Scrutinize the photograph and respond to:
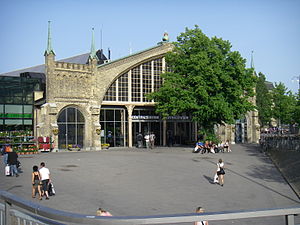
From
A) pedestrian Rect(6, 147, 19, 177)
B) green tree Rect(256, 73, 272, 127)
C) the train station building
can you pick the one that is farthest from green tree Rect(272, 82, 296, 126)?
pedestrian Rect(6, 147, 19, 177)

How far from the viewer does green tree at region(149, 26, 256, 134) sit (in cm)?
3506

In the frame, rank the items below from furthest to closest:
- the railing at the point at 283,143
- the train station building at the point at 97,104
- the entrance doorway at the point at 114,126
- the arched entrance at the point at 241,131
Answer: the arched entrance at the point at 241,131 → the entrance doorway at the point at 114,126 → the train station building at the point at 97,104 → the railing at the point at 283,143

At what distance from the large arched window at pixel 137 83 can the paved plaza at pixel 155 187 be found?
554 inches

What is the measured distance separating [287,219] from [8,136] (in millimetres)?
31672

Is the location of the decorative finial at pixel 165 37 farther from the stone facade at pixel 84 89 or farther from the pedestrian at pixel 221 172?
the pedestrian at pixel 221 172

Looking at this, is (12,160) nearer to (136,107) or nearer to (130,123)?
(130,123)

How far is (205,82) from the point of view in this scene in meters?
35.4

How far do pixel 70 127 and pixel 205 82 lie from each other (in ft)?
45.6

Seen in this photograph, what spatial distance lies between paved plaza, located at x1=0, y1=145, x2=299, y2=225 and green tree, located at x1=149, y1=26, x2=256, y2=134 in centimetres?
854

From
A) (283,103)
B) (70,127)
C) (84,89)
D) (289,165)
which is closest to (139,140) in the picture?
(70,127)

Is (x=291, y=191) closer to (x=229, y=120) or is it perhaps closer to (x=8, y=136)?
(x=229, y=120)

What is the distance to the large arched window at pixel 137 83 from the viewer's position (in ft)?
133

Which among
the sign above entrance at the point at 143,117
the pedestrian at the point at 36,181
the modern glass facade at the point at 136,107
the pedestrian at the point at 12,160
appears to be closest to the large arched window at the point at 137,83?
the modern glass facade at the point at 136,107

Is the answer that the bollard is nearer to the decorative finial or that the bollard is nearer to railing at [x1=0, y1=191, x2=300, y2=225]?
railing at [x1=0, y1=191, x2=300, y2=225]
